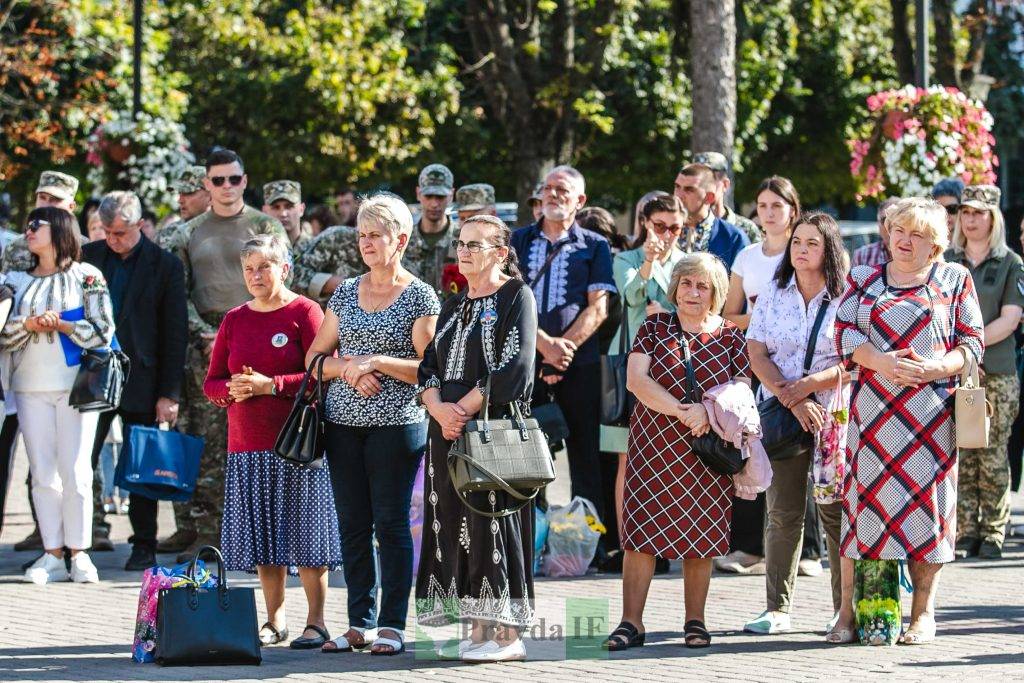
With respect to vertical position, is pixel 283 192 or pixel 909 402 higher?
pixel 283 192

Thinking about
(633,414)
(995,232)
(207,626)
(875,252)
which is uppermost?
(995,232)

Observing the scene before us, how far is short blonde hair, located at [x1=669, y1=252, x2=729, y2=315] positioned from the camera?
7660mm

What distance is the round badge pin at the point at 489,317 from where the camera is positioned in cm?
727

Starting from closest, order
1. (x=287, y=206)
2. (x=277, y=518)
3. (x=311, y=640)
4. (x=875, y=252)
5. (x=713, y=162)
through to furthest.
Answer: (x=311, y=640), (x=277, y=518), (x=875, y=252), (x=713, y=162), (x=287, y=206)

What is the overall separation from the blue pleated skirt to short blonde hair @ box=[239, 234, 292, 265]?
91 cm

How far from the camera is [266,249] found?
7.93 meters

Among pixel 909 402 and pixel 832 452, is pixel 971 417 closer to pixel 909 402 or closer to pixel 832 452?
pixel 909 402

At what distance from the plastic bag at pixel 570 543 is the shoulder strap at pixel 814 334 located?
6.76ft

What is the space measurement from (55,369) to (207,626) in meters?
2.98

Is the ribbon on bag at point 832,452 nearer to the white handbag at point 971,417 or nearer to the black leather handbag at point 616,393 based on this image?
the white handbag at point 971,417

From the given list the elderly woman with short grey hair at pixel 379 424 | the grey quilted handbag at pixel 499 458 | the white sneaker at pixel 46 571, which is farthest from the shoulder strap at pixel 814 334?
the white sneaker at pixel 46 571

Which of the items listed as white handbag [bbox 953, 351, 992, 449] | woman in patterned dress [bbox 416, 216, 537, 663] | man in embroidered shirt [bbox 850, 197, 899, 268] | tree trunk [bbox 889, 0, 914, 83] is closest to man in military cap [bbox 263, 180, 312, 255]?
man in embroidered shirt [bbox 850, 197, 899, 268]

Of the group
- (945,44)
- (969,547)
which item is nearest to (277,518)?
(969,547)

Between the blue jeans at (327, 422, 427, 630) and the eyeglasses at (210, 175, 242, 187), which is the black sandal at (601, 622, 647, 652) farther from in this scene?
the eyeglasses at (210, 175, 242, 187)
